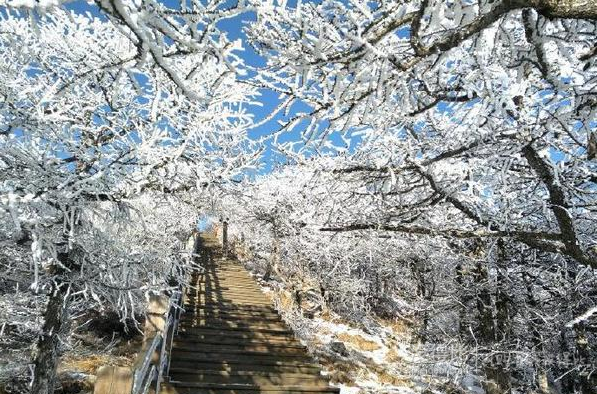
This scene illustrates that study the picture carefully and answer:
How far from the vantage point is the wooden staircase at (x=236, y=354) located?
7.05 metres

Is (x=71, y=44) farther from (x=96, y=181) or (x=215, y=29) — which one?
(x=215, y=29)

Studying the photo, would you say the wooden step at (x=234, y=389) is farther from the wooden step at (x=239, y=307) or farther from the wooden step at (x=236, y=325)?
the wooden step at (x=239, y=307)

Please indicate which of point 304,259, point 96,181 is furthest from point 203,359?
point 304,259

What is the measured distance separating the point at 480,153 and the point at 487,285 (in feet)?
16.7

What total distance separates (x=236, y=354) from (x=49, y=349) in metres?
3.91

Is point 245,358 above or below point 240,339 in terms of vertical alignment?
below

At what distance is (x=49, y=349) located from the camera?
213 inches

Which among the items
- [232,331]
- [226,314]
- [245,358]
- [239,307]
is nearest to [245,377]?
[245,358]

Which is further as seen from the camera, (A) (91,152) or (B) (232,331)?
(B) (232,331)

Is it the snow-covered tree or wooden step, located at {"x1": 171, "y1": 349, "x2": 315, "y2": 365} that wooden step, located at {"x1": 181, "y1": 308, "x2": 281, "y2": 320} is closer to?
wooden step, located at {"x1": 171, "y1": 349, "x2": 315, "y2": 365}

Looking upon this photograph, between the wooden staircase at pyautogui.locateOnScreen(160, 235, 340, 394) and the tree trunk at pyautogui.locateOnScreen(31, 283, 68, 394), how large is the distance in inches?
63.0

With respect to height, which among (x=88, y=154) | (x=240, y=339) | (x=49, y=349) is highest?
(x=88, y=154)

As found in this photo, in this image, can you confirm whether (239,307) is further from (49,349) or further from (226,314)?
(49,349)

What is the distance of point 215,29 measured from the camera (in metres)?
1.74
